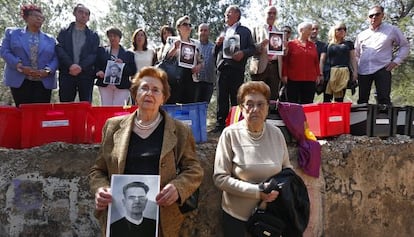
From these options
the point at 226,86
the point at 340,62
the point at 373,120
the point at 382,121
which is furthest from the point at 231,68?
the point at 382,121

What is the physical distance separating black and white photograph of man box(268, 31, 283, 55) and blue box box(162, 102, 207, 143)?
5.13 feet

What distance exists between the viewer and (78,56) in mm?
5105

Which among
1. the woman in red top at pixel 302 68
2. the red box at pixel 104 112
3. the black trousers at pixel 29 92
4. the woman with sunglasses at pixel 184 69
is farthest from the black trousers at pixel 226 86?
the black trousers at pixel 29 92

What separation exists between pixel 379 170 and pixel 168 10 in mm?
12000

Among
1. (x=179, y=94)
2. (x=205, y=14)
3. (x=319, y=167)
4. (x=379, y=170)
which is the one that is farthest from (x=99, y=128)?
(x=205, y=14)

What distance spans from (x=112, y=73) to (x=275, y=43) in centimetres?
196

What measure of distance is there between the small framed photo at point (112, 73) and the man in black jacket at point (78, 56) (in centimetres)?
17

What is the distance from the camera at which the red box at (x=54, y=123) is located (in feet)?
12.9

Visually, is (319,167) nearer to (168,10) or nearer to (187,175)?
(187,175)

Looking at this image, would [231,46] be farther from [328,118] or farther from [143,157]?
[143,157]

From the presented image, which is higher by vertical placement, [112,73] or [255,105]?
[112,73]

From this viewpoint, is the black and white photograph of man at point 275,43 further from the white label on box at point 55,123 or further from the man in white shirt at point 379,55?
the white label on box at point 55,123

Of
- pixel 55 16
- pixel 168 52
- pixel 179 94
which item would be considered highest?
pixel 55 16

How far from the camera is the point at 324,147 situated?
15.3ft
